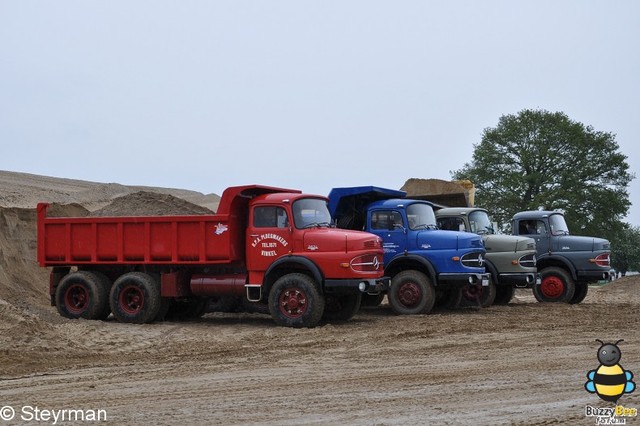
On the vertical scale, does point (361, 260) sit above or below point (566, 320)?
above

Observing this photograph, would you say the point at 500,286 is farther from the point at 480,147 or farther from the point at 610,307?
the point at 480,147

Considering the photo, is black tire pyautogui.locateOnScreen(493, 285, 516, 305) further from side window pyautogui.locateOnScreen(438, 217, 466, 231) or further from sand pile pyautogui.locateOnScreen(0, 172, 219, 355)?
sand pile pyautogui.locateOnScreen(0, 172, 219, 355)

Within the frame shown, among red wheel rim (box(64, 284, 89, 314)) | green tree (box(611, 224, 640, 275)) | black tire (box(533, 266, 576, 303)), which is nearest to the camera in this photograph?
red wheel rim (box(64, 284, 89, 314))

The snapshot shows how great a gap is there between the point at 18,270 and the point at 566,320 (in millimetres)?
15383

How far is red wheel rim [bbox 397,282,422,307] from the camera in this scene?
18.2m

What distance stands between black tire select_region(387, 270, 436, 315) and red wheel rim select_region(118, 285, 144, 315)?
203 inches

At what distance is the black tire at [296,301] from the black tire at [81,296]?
381 centimetres

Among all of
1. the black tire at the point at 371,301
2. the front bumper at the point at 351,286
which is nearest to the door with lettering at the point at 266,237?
the front bumper at the point at 351,286

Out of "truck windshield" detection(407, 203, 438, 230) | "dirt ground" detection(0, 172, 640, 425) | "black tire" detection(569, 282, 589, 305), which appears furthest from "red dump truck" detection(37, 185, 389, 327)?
"black tire" detection(569, 282, 589, 305)

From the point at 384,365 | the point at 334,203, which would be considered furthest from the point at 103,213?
the point at 384,365

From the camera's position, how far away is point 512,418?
7691 millimetres

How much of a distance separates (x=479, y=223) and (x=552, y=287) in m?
3.21

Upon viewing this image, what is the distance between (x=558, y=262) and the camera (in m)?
22.4

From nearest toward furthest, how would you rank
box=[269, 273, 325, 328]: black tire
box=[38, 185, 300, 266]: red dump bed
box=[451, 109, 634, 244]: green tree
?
box=[269, 273, 325, 328]: black tire, box=[38, 185, 300, 266]: red dump bed, box=[451, 109, 634, 244]: green tree
